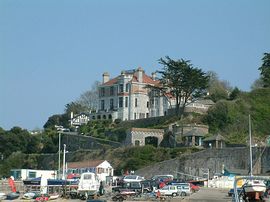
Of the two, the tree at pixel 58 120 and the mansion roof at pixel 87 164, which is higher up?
the tree at pixel 58 120

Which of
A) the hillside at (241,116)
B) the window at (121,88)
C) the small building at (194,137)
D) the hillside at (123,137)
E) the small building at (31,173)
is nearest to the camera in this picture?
the small building at (31,173)

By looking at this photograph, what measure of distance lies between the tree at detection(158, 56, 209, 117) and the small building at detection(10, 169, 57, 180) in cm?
1977

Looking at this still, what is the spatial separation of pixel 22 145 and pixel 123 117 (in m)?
16.0

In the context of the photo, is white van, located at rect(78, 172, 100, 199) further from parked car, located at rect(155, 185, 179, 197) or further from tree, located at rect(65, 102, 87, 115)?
tree, located at rect(65, 102, 87, 115)

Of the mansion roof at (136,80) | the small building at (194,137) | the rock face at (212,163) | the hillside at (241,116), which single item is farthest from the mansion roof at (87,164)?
the mansion roof at (136,80)

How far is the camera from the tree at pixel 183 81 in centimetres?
8569

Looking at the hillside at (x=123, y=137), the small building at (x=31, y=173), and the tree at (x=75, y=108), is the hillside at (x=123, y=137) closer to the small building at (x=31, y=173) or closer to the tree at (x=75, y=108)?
the small building at (x=31, y=173)

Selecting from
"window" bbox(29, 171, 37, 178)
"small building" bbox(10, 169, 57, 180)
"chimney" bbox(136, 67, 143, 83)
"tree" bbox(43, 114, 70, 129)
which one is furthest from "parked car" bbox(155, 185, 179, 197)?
"tree" bbox(43, 114, 70, 129)

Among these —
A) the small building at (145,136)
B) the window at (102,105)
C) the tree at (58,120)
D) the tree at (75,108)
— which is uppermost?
the tree at (75,108)

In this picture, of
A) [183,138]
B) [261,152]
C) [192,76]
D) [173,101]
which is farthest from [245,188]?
[173,101]

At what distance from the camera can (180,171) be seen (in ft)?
231

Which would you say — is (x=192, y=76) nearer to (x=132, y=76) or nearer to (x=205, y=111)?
(x=205, y=111)

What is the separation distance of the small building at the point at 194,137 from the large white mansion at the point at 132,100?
64.3 feet

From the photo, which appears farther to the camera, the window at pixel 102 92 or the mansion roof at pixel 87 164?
the window at pixel 102 92
